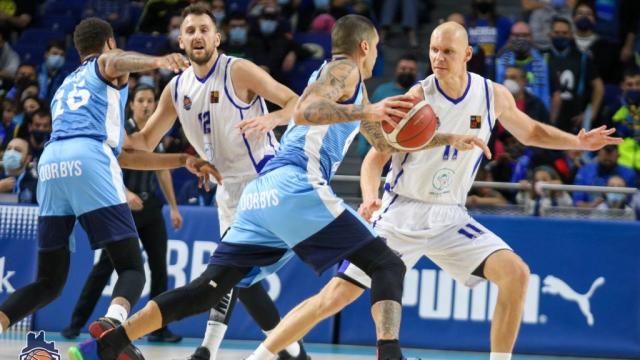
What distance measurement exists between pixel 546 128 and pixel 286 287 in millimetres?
3960

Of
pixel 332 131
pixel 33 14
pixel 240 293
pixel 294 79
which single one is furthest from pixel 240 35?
pixel 332 131

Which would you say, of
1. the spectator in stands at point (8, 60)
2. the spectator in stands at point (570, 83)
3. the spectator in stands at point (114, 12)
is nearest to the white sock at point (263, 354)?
the spectator in stands at point (570, 83)

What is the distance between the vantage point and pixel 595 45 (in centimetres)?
1440

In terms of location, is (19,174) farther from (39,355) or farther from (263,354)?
(263,354)

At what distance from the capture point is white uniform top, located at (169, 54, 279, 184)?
7895mm

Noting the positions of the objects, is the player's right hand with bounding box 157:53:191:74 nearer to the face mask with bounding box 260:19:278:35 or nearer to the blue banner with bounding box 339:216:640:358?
the blue banner with bounding box 339:216:640:358

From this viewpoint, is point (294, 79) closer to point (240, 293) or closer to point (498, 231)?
point (498, 231)

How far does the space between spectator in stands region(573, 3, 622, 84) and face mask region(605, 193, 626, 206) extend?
11.4 feet

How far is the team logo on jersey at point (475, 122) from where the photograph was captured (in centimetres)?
756

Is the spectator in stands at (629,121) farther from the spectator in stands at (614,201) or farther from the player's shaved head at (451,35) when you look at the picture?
the player's shaved head at (451,35)

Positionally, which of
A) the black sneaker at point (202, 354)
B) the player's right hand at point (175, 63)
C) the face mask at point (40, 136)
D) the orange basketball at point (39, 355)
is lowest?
the black sneaker at point (202, 354)

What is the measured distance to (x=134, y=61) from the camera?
713 centimetres

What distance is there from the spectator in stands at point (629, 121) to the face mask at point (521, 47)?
1.17m

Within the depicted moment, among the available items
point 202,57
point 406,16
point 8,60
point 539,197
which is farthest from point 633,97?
point 8,60
